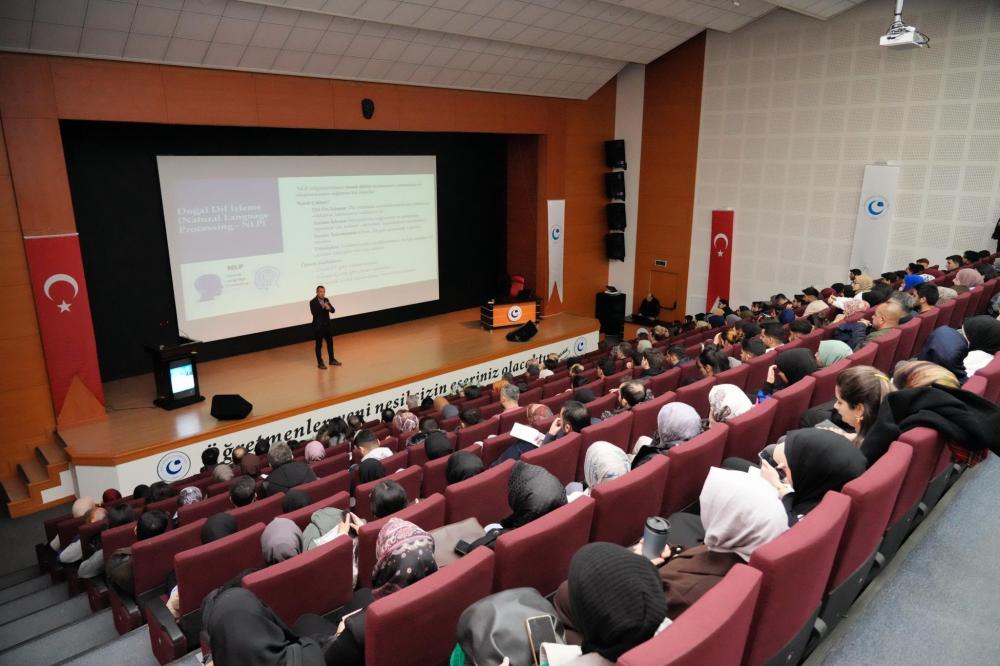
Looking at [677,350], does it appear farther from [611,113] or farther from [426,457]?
[611,113]

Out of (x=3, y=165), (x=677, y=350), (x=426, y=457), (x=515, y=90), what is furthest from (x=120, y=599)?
(x=515, y=90)

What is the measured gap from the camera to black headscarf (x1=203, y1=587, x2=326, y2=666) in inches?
76.8

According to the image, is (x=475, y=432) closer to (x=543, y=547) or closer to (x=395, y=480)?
(x=395, y=480)

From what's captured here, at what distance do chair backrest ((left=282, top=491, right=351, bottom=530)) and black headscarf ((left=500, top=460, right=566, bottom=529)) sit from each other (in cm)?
136

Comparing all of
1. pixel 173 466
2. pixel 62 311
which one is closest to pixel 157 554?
pixel 173 466

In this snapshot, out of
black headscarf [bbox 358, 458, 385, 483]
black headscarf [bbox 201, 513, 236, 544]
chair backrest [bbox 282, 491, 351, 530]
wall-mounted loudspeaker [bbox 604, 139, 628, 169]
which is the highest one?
wall-mounted loudspeaker [bbox 604, 139, 628, 169]

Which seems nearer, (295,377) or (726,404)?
(726,404)

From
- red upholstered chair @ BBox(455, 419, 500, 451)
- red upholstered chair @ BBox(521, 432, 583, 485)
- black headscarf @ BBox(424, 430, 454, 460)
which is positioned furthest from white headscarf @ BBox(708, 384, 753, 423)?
red upholstered chair @ BBox(455, 419, 500, 451)

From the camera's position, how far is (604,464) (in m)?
3.22

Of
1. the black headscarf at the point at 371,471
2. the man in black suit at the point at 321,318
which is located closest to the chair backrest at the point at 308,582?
the black headscarf at the point at 371,471

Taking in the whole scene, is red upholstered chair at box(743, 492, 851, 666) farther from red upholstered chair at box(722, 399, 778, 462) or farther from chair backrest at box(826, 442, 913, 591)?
red upholstered chair at box(722, 399, 778, 462)

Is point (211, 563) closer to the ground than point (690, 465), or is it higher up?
closer to the ground

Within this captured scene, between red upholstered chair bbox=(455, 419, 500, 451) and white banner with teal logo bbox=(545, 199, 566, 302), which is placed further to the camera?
white banner with teal logo bbox=(545, 199, 566, 302)

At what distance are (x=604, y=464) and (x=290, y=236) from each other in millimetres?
8756
